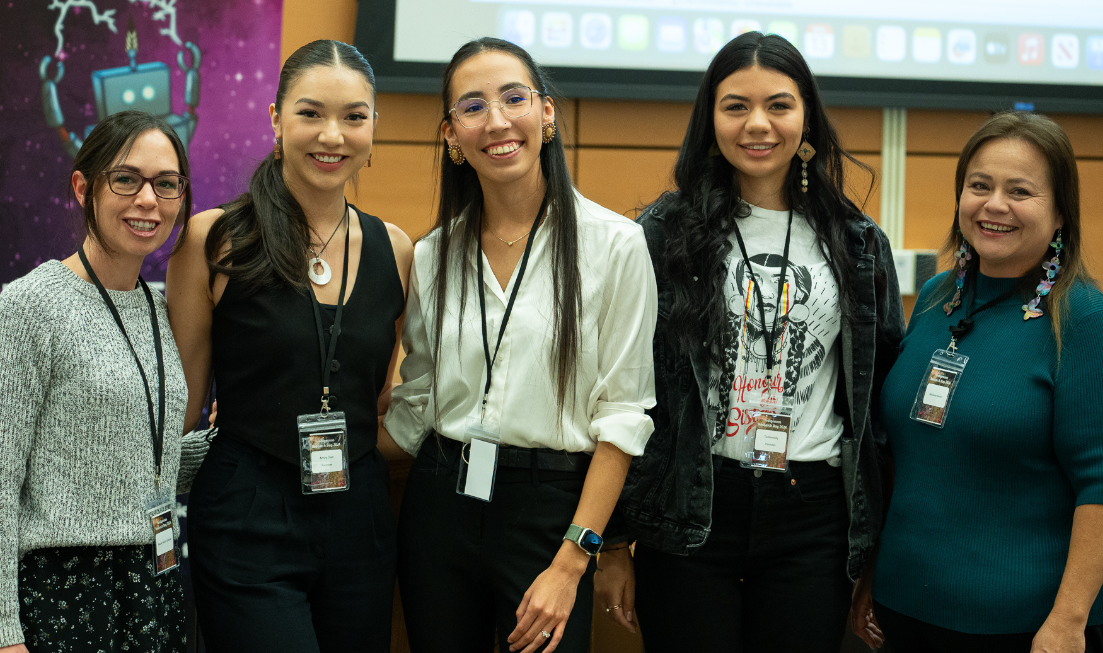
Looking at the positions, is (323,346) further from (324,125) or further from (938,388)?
(938,388)

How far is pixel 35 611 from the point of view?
1.26 m

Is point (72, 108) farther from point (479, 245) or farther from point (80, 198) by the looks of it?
point (479, 245)

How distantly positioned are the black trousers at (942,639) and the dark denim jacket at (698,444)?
12cm

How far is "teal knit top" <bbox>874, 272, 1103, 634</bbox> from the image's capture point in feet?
4.61

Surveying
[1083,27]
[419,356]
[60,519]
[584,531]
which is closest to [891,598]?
[584,531]

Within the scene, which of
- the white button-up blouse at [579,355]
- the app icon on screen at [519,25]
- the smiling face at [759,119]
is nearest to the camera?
the white button-up blouse at [579,355]

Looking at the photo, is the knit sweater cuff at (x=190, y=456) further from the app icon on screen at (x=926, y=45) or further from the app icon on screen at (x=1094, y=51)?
the app icon on screen at (x=1094, y=51)

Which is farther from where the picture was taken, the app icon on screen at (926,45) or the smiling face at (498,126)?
the app icon on screen at (926,45)

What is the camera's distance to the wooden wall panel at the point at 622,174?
362cm

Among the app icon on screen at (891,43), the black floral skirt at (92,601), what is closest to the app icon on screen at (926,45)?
the app icon on screen at (891,43)

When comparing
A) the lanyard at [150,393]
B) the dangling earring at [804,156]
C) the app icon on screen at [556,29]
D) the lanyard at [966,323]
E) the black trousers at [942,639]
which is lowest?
the black trousers at [942,639]

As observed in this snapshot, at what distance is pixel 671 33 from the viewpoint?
3480 mm

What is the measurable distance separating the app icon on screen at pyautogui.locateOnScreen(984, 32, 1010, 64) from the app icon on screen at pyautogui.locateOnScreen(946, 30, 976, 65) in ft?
0.21

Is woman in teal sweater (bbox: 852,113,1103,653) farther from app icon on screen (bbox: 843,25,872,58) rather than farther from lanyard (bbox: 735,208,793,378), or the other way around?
app icon on screen (bbox: 843,25,872,58)
